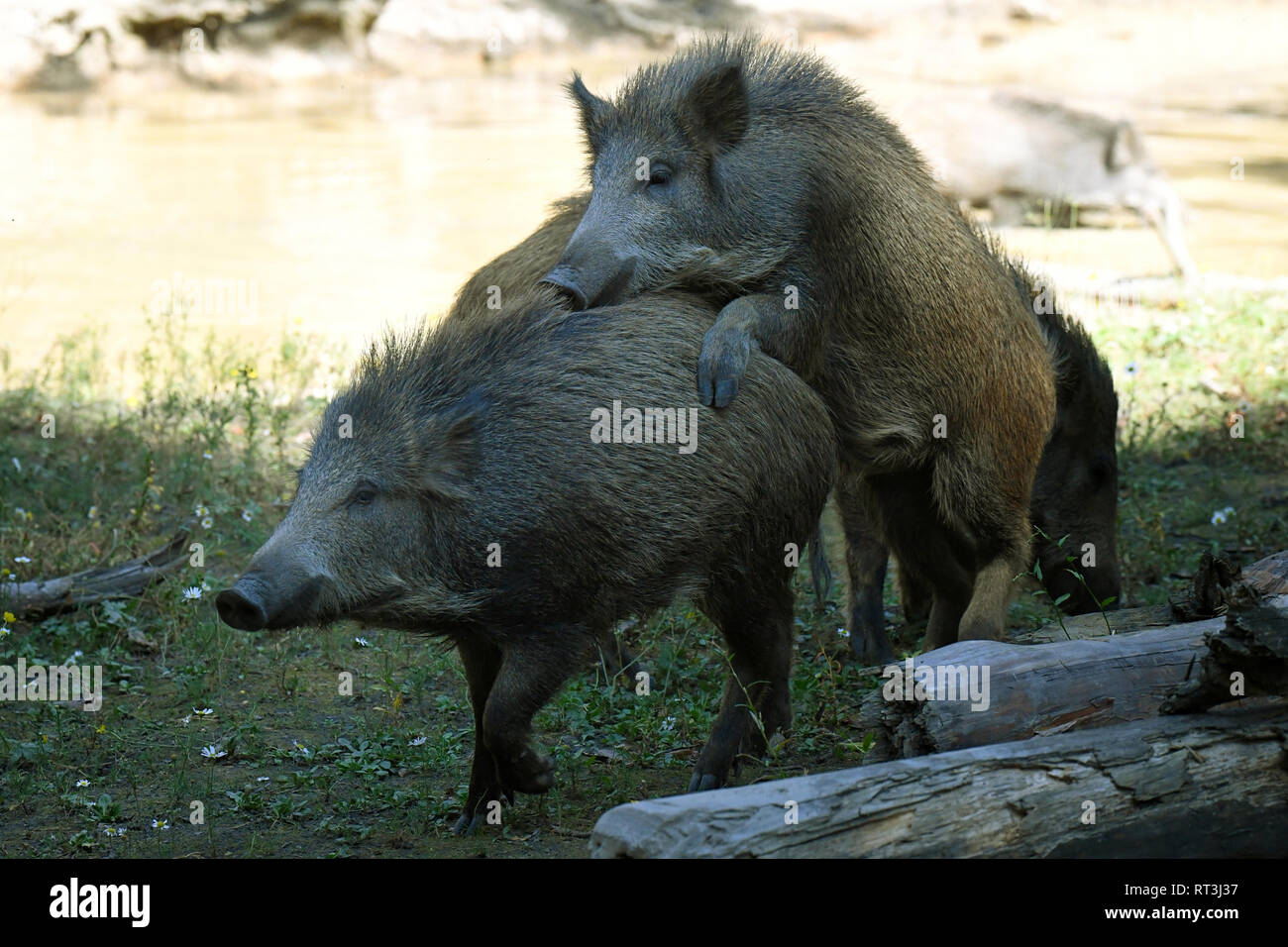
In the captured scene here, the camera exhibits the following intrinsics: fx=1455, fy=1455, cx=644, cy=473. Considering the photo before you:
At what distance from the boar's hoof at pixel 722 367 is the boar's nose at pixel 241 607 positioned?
1398mm

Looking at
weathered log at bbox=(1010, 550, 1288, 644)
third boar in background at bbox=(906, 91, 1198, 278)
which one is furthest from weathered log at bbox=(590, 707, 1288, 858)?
third boar in background at bbox=(906, 91, 1198, 278)

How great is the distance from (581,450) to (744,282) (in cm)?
82

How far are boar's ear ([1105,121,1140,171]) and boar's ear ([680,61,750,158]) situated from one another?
7818 millimetres

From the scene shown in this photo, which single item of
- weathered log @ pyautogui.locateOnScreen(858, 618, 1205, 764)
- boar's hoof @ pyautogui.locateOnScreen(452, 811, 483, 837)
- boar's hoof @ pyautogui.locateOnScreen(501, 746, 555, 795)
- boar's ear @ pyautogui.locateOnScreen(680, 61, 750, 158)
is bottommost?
boar's hoof @ pyautogui.locateOnScreen(452, 811, 483, 837)

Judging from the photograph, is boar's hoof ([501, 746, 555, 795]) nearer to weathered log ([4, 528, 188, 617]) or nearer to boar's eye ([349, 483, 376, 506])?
boar's eye ([349, 483, 376, 506])

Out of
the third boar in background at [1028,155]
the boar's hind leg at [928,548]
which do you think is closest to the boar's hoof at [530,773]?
the boar's hind leg at [928,548]

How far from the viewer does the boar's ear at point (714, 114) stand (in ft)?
15.0

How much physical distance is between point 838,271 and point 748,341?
54cm

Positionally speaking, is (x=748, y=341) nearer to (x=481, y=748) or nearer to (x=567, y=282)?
(x=567, y=282)

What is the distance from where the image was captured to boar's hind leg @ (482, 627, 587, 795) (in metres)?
4.09

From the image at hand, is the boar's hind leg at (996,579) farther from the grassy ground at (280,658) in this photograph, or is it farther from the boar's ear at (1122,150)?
the boar's ear at (1122,150)

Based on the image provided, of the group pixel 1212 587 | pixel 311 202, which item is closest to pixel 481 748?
pixel 1212 587

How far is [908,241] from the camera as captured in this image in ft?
15.9

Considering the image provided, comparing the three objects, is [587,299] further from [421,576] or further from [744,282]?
[421,576]
